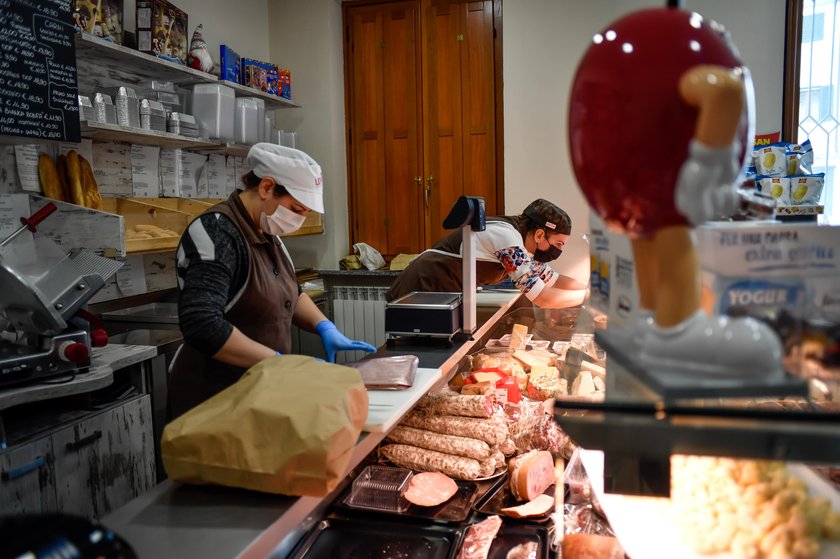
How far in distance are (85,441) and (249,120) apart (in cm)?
281

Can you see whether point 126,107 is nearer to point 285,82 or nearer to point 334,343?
point 285,82

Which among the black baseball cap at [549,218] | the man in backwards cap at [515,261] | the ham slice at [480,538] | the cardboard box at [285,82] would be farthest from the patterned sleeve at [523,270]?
the cardboard box at [285,82]

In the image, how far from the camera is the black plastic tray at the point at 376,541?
1.61m

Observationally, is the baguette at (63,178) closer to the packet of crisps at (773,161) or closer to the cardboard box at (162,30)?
the cardboard box at (162,30)

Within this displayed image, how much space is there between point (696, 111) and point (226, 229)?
6.17 feet

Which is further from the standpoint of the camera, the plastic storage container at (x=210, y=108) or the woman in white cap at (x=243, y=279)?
the plastic storage container at (x=210, y=108)

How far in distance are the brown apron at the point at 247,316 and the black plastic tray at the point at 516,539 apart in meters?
1.17

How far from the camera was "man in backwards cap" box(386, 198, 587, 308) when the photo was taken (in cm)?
330

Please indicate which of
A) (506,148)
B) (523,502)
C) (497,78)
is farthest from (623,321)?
(497,78)

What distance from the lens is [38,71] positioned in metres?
3.06

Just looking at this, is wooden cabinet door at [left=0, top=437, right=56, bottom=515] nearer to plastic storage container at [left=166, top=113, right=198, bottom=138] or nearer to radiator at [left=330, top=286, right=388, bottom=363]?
plastic storage container at [left=166, top=113, right=198, bottom=138]

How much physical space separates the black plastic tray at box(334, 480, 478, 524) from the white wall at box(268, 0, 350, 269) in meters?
4.13

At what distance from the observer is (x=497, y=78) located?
5.48 meters

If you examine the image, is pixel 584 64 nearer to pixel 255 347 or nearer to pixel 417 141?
pixel 255 347
